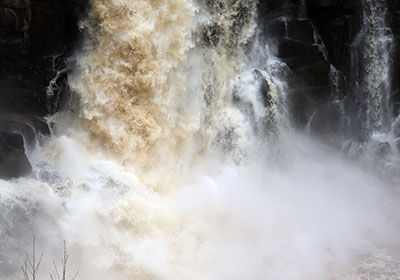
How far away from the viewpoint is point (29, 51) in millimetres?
7477

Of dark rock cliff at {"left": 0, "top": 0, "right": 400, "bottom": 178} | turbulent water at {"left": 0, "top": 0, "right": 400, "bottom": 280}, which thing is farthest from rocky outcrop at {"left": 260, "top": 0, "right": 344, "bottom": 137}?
turbulent water at {"left": 0, "top": 0, "right": 400, "bottom": 280}

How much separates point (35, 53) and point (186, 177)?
3029 millimetres

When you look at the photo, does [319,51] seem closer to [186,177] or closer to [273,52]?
[273,52]

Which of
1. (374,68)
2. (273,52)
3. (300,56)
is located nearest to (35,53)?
(273,52)

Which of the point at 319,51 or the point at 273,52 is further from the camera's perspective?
the point at 319,51

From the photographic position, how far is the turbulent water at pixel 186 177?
21.4 feet

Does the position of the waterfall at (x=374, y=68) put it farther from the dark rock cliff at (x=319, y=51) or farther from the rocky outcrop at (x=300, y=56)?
Answer: the rocky outcrop at (x=300, y=56)

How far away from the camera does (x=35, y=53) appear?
24.7 feet

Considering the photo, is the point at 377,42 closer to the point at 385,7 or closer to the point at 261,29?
the point at 385,7

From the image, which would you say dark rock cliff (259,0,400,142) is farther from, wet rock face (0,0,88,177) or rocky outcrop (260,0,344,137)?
wet rock face (0,0,88,177)

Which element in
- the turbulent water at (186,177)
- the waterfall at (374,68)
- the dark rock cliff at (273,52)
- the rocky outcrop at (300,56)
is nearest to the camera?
the turbulent water at (186,177)

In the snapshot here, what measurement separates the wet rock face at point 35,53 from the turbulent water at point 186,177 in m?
0.25

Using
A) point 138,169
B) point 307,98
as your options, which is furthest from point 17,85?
point 307,98

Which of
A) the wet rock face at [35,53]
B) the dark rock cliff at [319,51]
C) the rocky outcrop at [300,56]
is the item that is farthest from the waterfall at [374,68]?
the wet rock face at [35,53]
